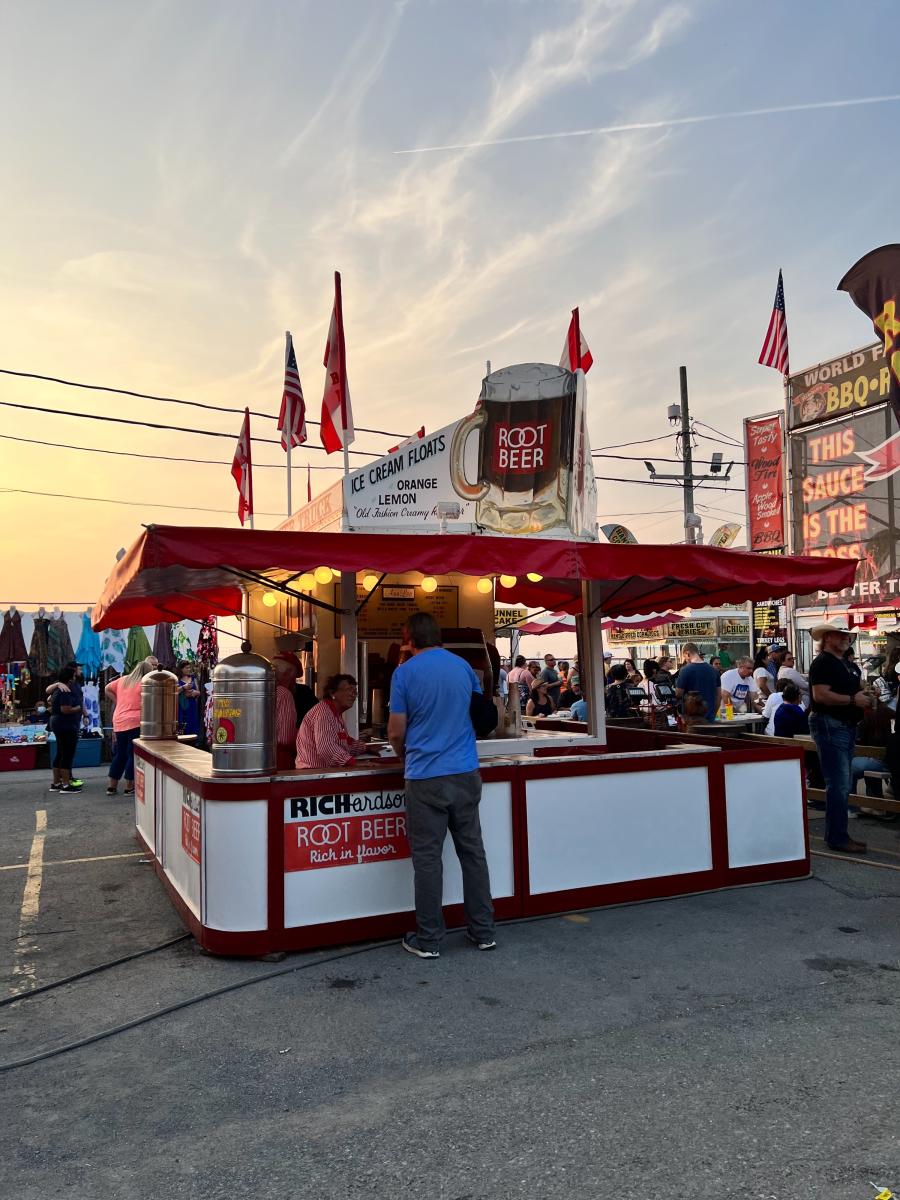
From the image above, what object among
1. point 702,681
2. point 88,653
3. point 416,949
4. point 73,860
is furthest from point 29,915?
point 88,653

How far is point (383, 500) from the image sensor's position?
7754 millimetres

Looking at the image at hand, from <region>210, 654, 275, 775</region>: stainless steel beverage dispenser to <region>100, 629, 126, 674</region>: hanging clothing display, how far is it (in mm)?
13165

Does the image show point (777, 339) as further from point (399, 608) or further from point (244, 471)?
point (399, 608)

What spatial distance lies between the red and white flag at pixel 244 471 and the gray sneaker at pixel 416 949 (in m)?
8.86

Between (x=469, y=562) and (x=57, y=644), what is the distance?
1345 cm

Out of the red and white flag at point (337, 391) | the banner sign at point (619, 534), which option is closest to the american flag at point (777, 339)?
the banner sign at point (619, 534)

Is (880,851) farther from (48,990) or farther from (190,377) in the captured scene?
(190,377)

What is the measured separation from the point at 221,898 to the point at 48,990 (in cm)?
98

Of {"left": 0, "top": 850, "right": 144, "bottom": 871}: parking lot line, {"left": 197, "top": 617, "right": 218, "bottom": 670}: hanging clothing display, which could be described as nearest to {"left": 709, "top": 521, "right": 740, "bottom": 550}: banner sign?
{"left": 197, "top": 617, "right": 218, "bottom": 670}: hanging clothing display

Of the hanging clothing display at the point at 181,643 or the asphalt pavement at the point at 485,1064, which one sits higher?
the hanging clothing display at the point at 181,643

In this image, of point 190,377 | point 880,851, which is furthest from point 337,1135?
point 190,377

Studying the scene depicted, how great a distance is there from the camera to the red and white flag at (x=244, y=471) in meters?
13.1

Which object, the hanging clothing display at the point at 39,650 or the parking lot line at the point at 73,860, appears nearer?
the parking lot line at the point at 73,860

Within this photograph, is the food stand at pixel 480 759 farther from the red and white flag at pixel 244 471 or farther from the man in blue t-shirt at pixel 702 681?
the red and white flag at pixel 244 471
